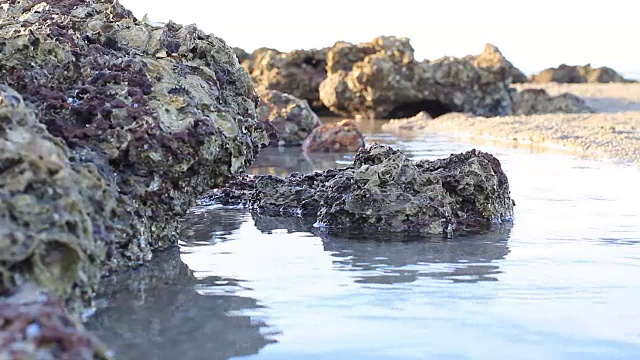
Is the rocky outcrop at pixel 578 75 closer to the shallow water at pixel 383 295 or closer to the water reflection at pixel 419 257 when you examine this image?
the shallow water at pixel 383 295

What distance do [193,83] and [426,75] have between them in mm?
21164

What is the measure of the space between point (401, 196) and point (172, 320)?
2.54 m

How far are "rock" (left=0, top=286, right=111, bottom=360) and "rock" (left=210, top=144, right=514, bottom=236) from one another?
3490mm

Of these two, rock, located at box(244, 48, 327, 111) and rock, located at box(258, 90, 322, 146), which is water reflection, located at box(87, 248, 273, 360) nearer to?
rock, located at box(258, 90, 322, 146)

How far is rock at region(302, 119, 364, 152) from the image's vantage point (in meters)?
12.8

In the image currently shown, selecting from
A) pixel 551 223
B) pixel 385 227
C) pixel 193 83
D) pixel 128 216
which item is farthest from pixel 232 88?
pixel 551 223

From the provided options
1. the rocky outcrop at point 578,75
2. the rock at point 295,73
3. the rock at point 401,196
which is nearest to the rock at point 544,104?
the rock at point 295,73

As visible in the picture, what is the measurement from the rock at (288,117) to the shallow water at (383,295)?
8048mm

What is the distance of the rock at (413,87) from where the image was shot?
83.5 ft

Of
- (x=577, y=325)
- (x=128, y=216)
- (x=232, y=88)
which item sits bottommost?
(x=577, y=325)

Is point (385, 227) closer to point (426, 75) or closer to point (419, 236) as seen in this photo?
point (419, 236)

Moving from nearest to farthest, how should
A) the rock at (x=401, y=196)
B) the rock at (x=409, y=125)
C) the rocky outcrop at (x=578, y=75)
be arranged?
the rock at (x=401, y=196)
the rock at (x=409, y=125)
the rocky outcrop at (x=578, y=75)

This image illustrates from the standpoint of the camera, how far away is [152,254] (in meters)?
4.80

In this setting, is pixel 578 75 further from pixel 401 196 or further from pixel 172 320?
pixel 172 320
